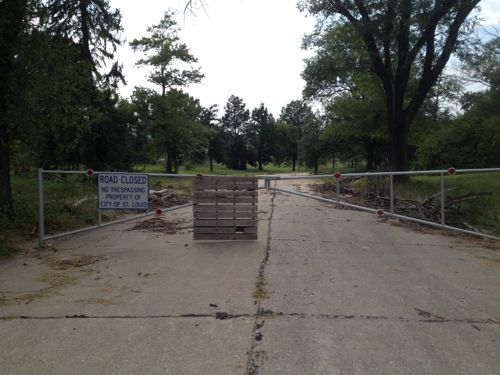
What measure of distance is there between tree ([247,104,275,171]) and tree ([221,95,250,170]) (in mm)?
2362

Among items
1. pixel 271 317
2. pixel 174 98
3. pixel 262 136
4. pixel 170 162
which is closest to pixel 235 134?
pixel 262 136

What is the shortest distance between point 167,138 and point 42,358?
144 ft

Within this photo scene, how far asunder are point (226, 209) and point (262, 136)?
10108 centimetres

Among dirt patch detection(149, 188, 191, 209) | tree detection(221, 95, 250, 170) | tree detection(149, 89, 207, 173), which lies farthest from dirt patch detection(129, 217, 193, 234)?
tree detection(221, 95, 250, 170)

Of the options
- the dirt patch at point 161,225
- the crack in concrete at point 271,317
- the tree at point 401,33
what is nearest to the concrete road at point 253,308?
the crack in concrete at point 271,317

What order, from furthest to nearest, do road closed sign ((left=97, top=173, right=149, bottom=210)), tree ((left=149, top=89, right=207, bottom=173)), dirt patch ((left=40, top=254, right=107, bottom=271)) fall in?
tree ((left=149, top=89, right=207, bottom=173))
road closed sign ((left=97, top=173, right=149, bottom=210))
dirt patch ((left=40, top=254, right=107, bottom=271))

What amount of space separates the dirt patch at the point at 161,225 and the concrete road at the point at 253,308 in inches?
70.5

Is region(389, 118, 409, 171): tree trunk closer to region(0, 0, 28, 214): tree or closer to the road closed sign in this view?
the road closed sign

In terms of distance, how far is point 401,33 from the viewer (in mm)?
22453

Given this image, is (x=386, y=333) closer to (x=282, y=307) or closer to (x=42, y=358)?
(x=282, y=307)

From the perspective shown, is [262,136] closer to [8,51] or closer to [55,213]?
[55,213]

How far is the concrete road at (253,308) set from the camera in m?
4.05

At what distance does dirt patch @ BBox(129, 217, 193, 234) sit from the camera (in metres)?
11.4

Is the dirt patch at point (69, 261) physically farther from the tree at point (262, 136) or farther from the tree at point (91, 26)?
the tree at point (262, 136)
